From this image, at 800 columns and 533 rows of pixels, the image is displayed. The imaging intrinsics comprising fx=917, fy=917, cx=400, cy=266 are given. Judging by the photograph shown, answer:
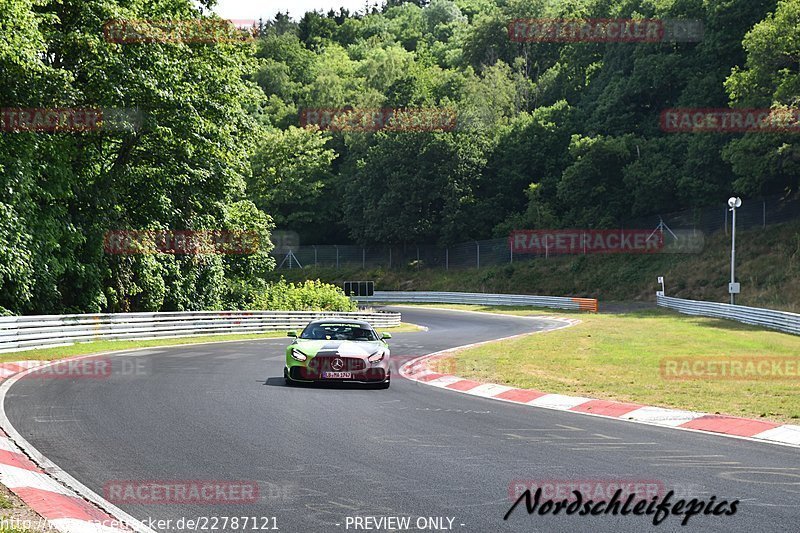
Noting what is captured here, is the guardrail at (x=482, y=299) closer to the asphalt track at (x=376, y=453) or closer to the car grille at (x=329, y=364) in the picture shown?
the car grille at (x=329, y=364)

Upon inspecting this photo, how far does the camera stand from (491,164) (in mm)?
83250

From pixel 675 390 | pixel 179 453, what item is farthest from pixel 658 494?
pixel 675 390

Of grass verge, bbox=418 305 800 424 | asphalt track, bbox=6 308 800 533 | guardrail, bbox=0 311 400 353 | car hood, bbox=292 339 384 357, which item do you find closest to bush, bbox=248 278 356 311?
guardrail, bbox=0 311 400 353

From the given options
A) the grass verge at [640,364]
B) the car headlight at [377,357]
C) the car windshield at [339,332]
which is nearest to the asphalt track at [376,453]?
the car headlight at [377,357]

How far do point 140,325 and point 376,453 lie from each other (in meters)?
23.7

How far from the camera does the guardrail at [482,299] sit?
63125mm

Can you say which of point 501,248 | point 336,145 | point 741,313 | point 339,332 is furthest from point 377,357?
point 336,145

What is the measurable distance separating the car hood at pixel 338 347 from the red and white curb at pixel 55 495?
7218mm

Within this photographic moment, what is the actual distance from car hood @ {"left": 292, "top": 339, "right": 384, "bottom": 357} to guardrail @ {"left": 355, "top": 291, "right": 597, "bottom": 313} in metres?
43.9

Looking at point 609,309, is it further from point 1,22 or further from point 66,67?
point 1,22

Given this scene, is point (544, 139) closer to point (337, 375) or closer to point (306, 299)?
point (306, 299)

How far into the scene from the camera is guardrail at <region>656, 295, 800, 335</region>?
38.7m

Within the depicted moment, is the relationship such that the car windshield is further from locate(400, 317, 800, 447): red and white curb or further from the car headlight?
locate(400, 317, 800, 447): red and white curb

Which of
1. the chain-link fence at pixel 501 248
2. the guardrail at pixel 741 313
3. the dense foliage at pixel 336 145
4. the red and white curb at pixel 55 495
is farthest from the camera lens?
the chain-link fence at pixel 501 248
